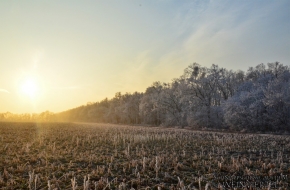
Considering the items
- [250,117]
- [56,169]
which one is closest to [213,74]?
[250,117]

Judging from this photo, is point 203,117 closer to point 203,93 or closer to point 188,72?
point 203,93

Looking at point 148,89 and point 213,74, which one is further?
point 148,89

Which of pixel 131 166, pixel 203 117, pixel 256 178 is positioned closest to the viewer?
pixel 256 178

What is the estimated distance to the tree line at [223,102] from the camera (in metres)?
35.8

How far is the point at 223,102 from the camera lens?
45.3m

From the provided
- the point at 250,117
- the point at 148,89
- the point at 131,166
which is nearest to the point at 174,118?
the point at 250,117

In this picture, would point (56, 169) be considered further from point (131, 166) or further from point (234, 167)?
point (234, 167)

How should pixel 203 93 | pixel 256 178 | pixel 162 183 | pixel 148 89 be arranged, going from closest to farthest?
1. pixel 162 183
2. pixel 256 178
3. pixel 203 93
4. pixel 148 89

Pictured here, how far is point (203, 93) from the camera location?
183ft

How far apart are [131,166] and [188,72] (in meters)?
49.0

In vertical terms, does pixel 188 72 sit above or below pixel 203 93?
above

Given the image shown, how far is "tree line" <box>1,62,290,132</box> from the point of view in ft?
117

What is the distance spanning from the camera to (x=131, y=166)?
11.1m

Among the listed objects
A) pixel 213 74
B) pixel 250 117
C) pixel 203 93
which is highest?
pixel 213 74
